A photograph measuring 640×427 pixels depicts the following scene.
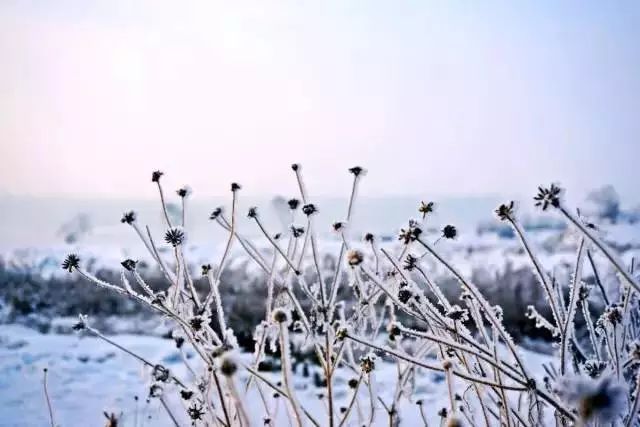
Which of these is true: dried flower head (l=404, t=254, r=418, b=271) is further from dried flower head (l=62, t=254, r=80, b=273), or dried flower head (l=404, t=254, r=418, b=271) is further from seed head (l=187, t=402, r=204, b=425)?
dried flower head (l=62, t=254, r=80, b=273)

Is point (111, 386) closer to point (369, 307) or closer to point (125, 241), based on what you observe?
point (369, 307)

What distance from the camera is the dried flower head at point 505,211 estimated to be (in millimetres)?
1246

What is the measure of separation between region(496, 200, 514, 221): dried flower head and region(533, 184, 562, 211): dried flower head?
0.43ft

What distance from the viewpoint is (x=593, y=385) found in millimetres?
733

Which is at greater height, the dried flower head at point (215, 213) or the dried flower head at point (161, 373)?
the dried flower head at point (215, 213)

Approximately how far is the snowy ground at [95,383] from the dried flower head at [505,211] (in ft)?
7.32

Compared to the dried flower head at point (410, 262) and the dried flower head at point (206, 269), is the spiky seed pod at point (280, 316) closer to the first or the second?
the dried flower head at point (410, 262)

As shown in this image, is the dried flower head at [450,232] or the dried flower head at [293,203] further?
the dried flower head at [293,203]

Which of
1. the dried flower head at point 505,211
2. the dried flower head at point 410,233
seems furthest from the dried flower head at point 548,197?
the dried flower head at point 410,233

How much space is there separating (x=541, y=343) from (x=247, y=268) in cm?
385

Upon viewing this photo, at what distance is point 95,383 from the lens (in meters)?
4.73

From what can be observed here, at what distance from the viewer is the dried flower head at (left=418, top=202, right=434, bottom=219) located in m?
1.76

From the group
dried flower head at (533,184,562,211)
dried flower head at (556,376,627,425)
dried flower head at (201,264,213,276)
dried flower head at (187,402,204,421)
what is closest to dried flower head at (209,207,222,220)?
dried flower head at (201,264,213,276)

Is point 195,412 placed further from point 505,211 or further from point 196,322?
point 505,211
